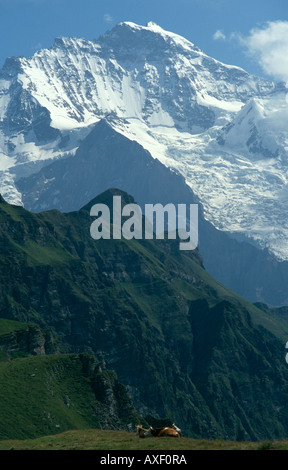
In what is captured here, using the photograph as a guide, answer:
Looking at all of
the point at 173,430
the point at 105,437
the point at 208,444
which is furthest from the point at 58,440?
the point at 208,444

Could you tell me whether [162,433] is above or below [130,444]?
below

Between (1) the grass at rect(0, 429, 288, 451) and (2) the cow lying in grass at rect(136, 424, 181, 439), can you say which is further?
(2) the cow lying in grass at rect(136, 424, 181, 439)

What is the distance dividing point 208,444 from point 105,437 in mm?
14813

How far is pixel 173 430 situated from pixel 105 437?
786cm

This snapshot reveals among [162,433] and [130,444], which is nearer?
[130,444]

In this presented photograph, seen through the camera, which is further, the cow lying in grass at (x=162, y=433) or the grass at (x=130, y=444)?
the cow lying in grass at (x=162, y=433)
